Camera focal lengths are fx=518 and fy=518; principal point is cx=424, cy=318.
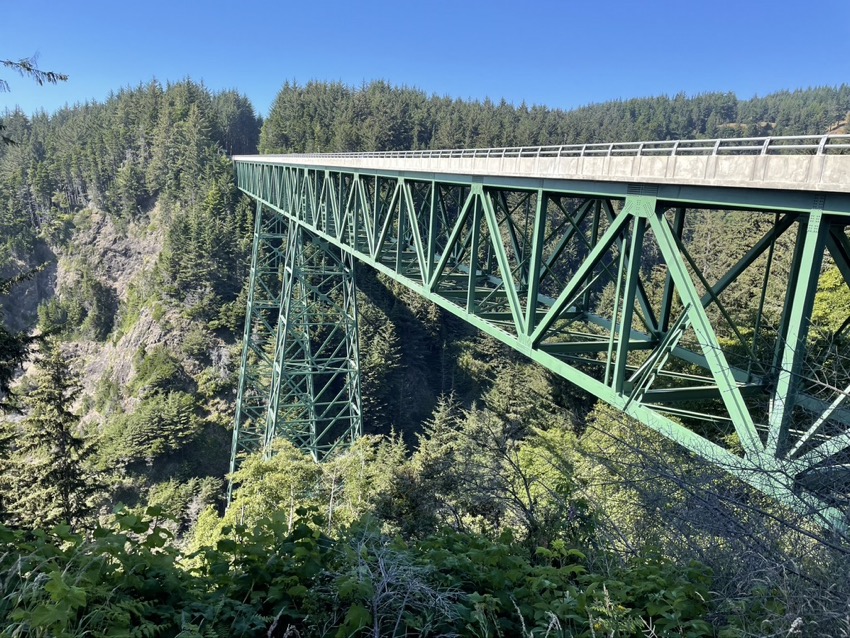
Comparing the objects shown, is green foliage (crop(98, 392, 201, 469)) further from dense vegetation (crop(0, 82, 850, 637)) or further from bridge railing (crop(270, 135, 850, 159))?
bridge railing (crop(270, 135, 850, 159))

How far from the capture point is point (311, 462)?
1658 cm

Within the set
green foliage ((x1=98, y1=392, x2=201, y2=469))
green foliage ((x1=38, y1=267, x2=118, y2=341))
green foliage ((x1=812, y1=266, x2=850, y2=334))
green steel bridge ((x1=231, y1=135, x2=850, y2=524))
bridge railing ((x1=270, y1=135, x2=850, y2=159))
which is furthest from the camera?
green foliage ((x1=38, y1=267, x2=118, y2=341))

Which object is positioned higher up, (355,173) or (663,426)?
(355,173)

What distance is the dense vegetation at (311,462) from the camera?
2.97 m

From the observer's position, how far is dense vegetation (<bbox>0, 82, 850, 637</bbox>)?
2.97 meters

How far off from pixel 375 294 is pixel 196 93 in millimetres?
49506

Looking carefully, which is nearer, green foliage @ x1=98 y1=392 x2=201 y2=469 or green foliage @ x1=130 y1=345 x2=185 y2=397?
green foliage @ x1=98 y1=392 x2=201 y2=469

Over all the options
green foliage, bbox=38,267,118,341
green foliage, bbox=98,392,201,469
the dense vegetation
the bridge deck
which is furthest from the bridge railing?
green foliage, bbox=38,267,118,341

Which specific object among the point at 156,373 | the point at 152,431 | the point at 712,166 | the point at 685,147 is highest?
the point at 685,147

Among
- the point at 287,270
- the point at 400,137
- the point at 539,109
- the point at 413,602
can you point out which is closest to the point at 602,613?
the point at 413,602

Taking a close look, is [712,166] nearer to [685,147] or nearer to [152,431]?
[685,147]

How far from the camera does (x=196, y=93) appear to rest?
242 feet

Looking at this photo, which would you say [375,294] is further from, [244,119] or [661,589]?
[244,119]

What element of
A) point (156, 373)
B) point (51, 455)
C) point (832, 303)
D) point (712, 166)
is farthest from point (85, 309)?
point (712, 166)
